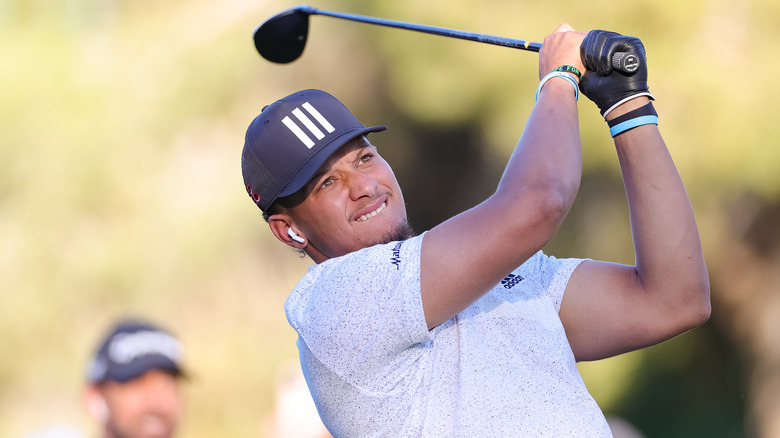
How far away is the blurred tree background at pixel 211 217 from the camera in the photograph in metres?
6.55

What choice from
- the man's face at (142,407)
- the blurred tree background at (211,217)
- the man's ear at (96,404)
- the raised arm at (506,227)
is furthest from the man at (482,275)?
the blurred tree background at (211,217)

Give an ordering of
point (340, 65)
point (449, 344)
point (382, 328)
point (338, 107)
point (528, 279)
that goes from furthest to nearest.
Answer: point (340, 65), point (338, 107), point (528, 279), point (449, 344), point (382, 328)

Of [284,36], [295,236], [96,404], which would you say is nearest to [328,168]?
[295,236]

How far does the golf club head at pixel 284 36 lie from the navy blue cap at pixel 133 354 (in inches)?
57.9

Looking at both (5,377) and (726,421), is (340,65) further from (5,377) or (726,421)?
(726,421)

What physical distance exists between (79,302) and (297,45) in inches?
170

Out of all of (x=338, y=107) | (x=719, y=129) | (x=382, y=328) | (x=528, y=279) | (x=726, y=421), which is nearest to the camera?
(x=382, y=328)

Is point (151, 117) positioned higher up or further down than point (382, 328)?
higher up

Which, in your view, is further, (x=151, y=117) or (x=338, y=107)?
(x=151, y=117)

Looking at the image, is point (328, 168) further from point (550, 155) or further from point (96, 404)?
point (96, 404)

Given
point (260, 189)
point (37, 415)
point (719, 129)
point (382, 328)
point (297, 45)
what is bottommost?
point (37, 415)

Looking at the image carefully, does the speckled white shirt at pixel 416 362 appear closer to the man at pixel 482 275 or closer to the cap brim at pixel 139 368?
the man at pixel 482 275

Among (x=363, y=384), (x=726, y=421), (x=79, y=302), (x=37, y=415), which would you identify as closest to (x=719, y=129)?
(x=726, y=421)

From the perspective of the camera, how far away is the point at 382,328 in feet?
6.16
